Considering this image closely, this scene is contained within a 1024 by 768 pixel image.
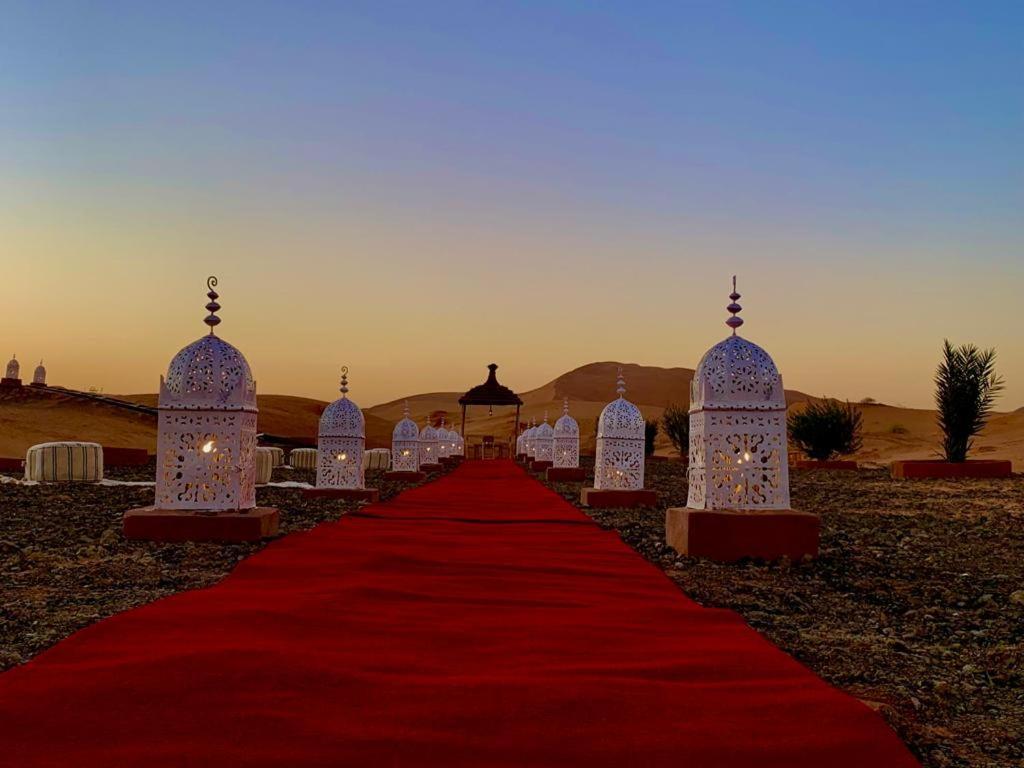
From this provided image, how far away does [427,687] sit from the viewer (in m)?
2.35

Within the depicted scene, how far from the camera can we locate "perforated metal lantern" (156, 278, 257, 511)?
631cm

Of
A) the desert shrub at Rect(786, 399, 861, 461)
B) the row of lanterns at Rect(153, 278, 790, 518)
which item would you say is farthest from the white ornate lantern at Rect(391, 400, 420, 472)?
the desert shrub at Rect(786, 399, 861, 461)

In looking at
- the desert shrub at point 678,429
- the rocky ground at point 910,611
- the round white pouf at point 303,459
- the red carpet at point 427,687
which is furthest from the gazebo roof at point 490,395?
the red carpet at point 427,687

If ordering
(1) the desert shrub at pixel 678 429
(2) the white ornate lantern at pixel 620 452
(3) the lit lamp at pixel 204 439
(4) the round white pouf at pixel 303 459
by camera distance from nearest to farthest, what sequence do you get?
(3) the lit lamp at pixel 204 439 < (2) the white ornate lantern at pixel 620 452 < (4) the round white pouf at pixel 303 459 < (1) the desert shrub at pixel 678 429

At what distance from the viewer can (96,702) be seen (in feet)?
7.17

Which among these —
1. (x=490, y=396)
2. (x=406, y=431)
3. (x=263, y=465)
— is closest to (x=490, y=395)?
(x=490, y=396)

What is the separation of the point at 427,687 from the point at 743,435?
3.89 meters

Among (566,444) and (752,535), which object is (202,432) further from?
(566,444)

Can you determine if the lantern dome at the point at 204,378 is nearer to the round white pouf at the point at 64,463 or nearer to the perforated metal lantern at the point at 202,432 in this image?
the perforated metal lantern at the point at 202,432

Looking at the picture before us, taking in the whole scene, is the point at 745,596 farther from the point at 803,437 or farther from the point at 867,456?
the point at 867,456

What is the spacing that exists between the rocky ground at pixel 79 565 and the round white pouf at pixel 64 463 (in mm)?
2948

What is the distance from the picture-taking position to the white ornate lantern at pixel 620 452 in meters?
10.1

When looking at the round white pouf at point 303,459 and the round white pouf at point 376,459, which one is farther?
the round white pouf at point 376,459

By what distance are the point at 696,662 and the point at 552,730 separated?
775mm
